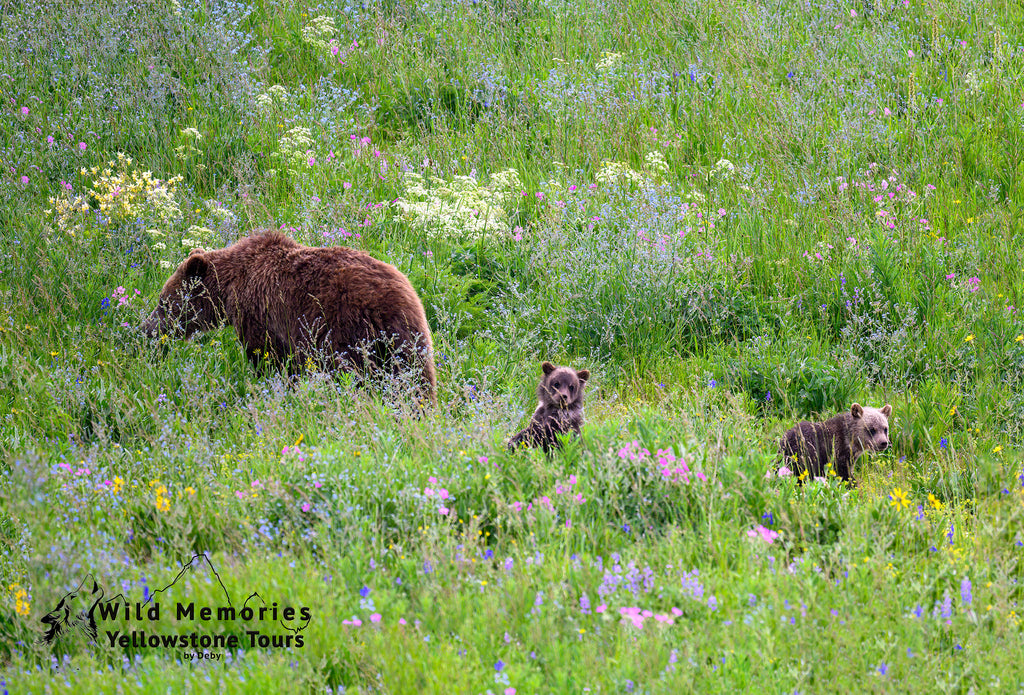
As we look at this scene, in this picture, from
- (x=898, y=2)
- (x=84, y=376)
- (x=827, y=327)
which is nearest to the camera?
(x=84, y=376)

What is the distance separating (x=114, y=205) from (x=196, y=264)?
1.95 m

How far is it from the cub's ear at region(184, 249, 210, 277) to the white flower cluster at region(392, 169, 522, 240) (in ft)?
6.39

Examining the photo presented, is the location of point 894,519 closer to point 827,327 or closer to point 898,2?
point 827,327

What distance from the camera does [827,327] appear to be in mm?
6602

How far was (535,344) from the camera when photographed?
22.3 feet

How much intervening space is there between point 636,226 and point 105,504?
472cm

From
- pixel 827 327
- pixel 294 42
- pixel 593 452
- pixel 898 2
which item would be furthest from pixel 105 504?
pixel 898 2

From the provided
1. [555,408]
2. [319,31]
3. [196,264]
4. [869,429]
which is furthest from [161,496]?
[319,31]

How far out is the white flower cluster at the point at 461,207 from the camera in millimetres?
7848

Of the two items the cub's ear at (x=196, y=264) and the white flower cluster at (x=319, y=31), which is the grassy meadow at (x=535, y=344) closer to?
the white flower cluster at (x=319, y=31)

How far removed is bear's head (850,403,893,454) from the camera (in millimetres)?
5262

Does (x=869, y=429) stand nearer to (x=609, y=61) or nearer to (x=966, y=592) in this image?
(x=966, y=592)

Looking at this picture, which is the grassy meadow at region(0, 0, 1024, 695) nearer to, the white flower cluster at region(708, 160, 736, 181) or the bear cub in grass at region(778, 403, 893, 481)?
the white flower cluster at region(708, 160, 736, 181)

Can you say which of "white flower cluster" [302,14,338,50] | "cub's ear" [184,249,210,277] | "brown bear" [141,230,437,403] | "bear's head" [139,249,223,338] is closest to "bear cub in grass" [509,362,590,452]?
"brown bear" [141,230,437,403]
